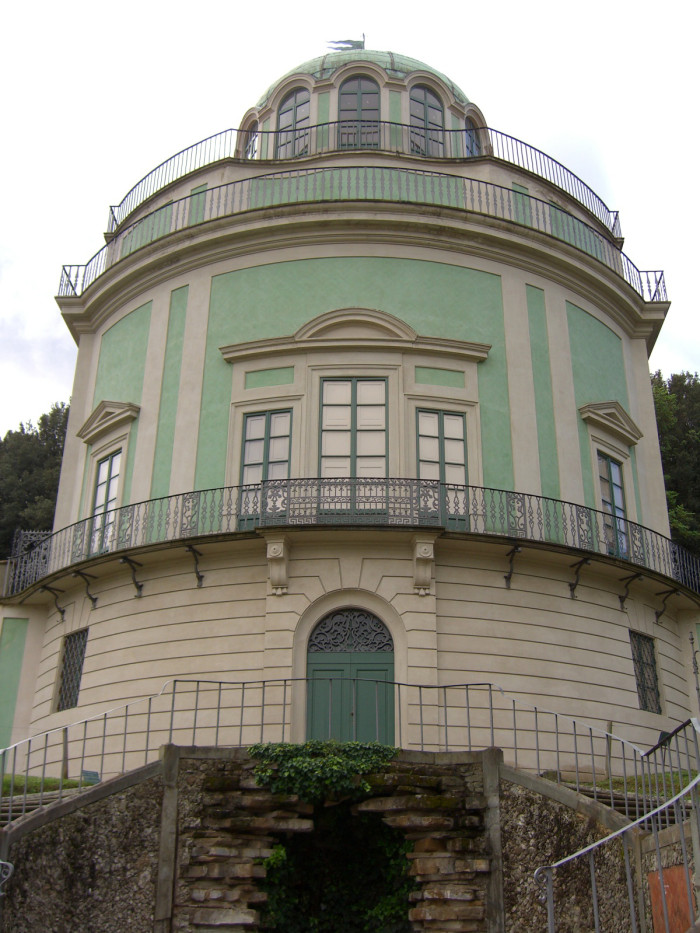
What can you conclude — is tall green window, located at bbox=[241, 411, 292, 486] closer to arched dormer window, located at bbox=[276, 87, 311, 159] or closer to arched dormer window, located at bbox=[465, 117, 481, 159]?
arched dormer window, located at bbox=[276, 87, 311, 159]

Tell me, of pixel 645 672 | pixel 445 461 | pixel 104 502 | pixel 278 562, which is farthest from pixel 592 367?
pixel 104 502

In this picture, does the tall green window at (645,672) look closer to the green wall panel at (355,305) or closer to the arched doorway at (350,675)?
the green wall panel at (355,305)

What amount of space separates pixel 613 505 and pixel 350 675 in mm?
6639

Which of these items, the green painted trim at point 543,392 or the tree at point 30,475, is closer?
the green painted trim at point 543,392

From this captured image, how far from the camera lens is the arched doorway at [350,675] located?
615 inches

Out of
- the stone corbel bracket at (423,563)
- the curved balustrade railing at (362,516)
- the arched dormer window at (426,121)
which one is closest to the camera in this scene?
the stone corbel bracket at (423,563)

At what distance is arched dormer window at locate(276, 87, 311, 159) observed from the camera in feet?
80.1

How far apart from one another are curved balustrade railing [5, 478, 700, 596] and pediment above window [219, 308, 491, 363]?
2.72 metres

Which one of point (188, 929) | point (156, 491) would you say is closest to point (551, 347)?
point (156, 491)

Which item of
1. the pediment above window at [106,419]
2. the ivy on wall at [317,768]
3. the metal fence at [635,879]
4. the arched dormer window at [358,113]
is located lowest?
the metal fence at [635,879]

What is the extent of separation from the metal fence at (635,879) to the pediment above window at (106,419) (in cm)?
1217

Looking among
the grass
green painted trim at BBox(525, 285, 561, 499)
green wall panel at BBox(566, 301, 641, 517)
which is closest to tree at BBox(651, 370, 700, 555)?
green wall panel at BBox(566, 301, 641, 517)

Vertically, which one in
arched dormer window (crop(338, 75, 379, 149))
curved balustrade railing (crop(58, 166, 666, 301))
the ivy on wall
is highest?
arched dormer window (crop(338, 75, 379, 149))

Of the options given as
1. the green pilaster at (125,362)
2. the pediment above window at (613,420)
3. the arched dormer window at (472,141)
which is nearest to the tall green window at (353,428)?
the green pilaster at (125,362)
